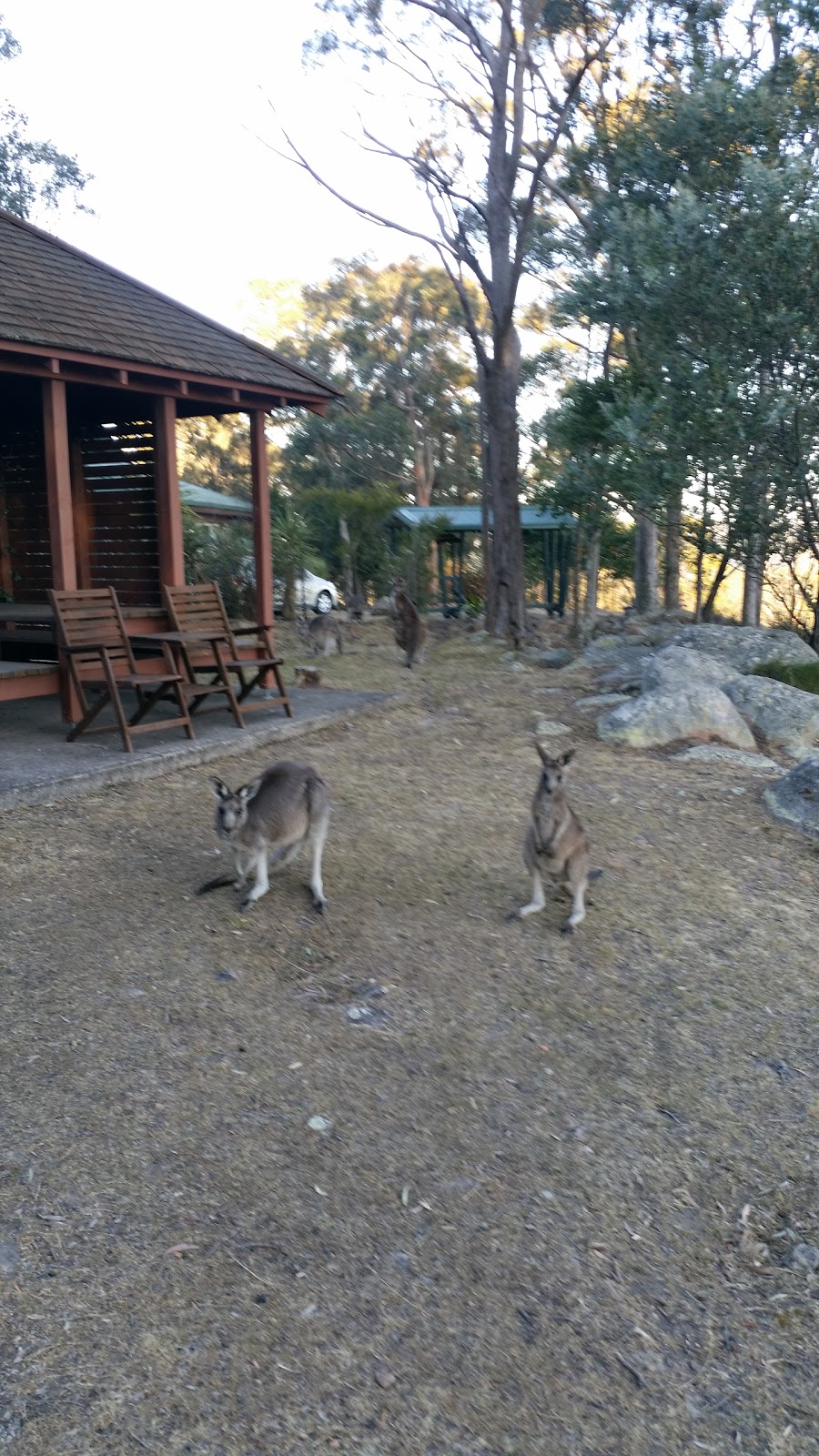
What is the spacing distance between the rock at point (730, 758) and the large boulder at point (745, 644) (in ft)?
9.39

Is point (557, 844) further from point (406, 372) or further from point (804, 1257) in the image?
point (406, 372)

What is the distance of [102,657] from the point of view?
25.7 feet

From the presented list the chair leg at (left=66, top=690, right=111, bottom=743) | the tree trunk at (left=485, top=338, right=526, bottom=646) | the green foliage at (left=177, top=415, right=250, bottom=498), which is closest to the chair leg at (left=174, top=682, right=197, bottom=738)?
the chair leg at (left=66, top=690, right=111, bottom=743)

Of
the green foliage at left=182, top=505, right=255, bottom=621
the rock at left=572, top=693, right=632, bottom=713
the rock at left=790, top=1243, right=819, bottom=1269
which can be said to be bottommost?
the rock at left=790, top=1243, right=819, bottom=1269

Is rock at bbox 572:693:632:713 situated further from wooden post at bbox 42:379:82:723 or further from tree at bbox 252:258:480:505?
Result: tree at bbox 252:258:480:505

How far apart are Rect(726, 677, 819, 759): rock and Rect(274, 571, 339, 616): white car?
1411 cm

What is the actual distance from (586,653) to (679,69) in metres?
12.5

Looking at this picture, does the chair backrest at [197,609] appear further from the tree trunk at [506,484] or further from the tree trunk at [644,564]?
the tree trunk at [644,564]

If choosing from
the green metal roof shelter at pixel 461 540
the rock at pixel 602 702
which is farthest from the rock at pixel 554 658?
the green metal roof shelter at pixel 461 540

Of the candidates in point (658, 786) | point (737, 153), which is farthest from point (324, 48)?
point (658, 786)

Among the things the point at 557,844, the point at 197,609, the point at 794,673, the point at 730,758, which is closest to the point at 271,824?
the point at 557,844

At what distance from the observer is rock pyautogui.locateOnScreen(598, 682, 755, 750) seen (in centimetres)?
967

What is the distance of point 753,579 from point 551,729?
769 cm

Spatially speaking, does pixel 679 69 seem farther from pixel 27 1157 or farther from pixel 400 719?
pixel 27 1157
